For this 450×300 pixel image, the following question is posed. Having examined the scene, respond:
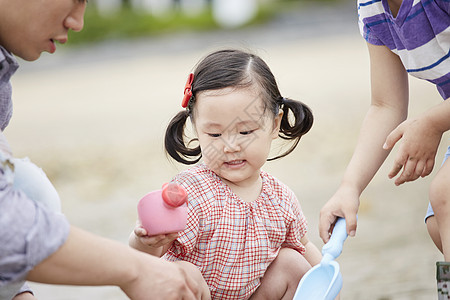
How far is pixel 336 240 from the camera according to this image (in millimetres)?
1803

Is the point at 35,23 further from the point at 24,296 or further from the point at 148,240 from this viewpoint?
the point at 24,296

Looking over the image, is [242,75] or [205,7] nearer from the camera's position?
[242,75]

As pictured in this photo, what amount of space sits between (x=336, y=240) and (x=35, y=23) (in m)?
0.93

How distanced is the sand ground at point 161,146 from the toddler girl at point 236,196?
1.09 feet

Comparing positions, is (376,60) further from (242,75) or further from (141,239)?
(141,239)

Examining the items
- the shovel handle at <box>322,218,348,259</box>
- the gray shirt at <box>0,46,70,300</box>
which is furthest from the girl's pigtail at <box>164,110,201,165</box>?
the gray shirt at <box>0,46,70,300</box>

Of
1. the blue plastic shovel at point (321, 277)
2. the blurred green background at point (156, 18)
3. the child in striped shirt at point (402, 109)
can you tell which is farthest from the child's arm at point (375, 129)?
the blurred green background at point (156, 18)

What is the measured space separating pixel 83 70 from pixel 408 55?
530 inches

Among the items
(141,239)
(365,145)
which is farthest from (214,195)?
(365,145)

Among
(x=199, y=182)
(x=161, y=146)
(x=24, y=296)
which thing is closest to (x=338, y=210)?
(x=199, y=182)

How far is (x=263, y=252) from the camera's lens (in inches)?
77.2

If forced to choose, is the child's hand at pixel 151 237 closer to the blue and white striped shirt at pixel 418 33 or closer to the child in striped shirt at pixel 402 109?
the child in striped shirt at pixel 402 109

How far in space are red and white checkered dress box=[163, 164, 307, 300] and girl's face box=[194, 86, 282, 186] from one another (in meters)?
0.06

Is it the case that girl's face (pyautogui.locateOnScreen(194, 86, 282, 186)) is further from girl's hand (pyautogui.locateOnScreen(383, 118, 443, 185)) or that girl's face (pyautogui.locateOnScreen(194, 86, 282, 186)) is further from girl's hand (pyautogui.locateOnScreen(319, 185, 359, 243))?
girl's hand (pyautogui.locateOnScreen(383, 118, 443, 185))
